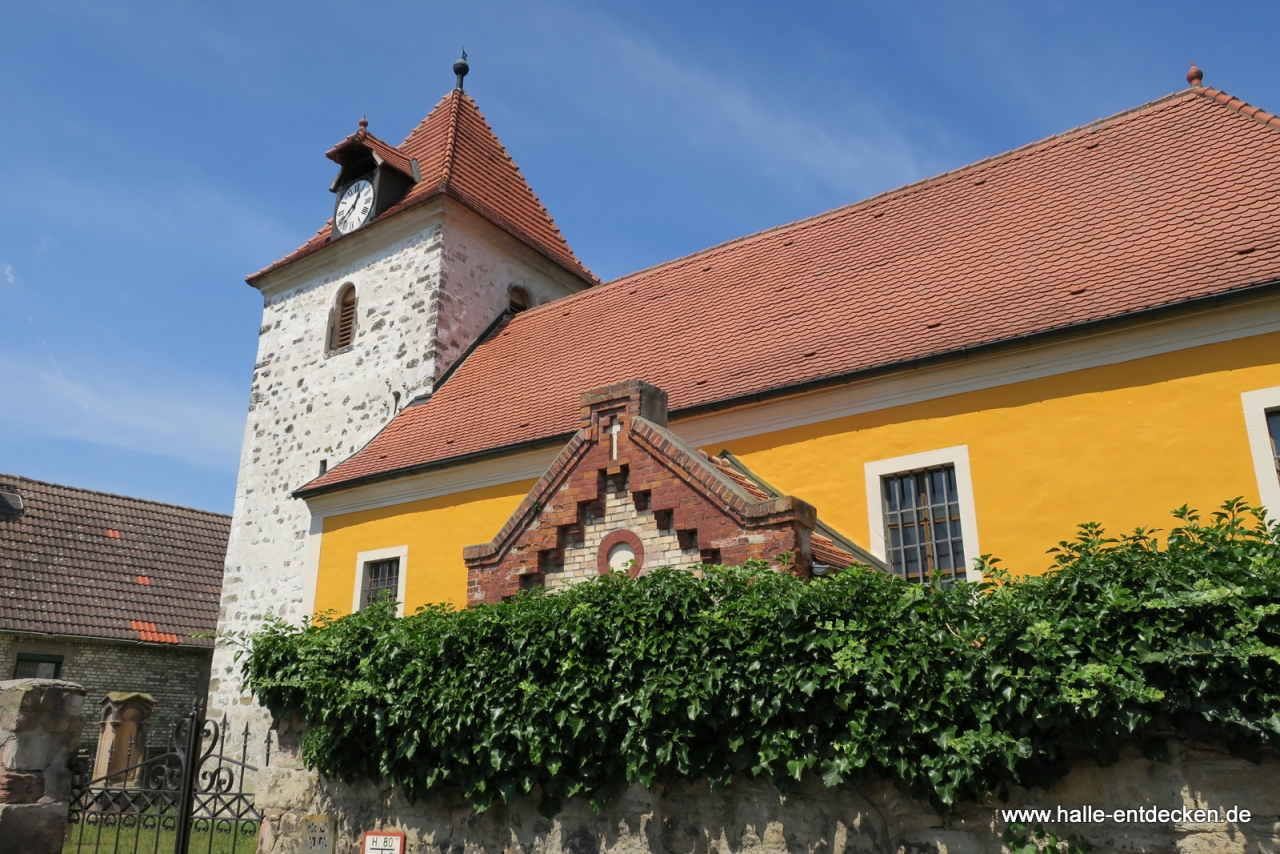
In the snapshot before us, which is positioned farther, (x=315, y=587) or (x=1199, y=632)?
(x=315, y=587)

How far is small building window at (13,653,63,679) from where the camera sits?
19547 mm

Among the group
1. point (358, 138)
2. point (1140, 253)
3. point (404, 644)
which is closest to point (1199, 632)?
point (404, 644)

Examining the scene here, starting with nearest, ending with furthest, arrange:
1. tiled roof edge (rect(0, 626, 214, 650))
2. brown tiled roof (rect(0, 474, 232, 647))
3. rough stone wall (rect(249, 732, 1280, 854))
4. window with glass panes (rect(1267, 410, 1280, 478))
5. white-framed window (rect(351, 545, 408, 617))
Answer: rough stone wall (rect(249, 732, 1280, 854)), window with glass panes (rect(1267, 410, 1280, 478)), white-framed window (rect(351, 545, 408, 617)), tiled roof edge (rect(0, 626, 214, 650)), brown tiled roof (rect(0, 474, 232, 647))

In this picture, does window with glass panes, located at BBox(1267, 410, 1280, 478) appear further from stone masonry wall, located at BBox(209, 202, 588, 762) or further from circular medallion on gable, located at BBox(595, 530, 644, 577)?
stone masonry wall, located at BBox(209, 202, 588, 762)

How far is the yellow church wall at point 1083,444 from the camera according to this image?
8.95 meters

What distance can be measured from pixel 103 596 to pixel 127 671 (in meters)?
1.85

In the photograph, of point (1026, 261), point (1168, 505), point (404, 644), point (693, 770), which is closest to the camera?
point (693, 770)

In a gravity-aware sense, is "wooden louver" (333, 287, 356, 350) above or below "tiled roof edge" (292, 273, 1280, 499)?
above

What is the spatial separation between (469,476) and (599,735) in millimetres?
7819

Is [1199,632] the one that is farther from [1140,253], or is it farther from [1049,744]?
[1140,253]

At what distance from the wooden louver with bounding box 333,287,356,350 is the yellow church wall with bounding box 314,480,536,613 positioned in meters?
4.49

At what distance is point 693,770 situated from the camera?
21.7ft

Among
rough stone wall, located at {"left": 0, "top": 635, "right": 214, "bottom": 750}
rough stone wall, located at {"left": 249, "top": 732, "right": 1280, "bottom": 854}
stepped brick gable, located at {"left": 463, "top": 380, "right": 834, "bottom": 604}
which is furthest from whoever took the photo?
rough stone wall, located at {"left": 0, "top": 635, "right": 214, "bottom": 750}

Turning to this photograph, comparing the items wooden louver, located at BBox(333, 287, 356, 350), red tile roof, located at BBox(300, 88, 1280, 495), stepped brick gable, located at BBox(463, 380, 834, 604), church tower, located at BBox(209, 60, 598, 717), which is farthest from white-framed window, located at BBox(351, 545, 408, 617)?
stepped brick gable, located at BBox(463, 380, 834, 604)
